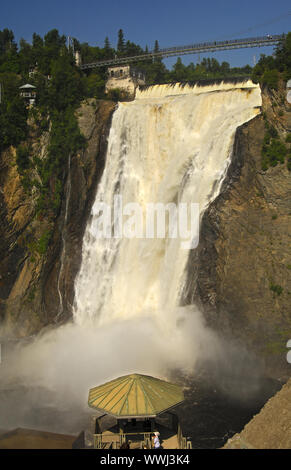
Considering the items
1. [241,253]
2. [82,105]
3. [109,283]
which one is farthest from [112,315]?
[82,105]

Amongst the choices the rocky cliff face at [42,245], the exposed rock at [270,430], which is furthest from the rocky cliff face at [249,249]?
the rocky cliff face at [42,245]

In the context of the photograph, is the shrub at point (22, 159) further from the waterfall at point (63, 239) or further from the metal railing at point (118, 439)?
the metal railing at point (118, 439)

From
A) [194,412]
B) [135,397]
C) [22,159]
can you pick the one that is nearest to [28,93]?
[22,159]

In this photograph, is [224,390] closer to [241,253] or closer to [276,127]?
[241,253]

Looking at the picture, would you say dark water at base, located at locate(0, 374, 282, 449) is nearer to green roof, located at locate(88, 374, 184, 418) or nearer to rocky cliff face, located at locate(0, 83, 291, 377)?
rocky cliff face, located at locate(0, 83, 291, 377)

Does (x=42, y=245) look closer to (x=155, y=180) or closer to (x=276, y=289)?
(x=155, y=180)
